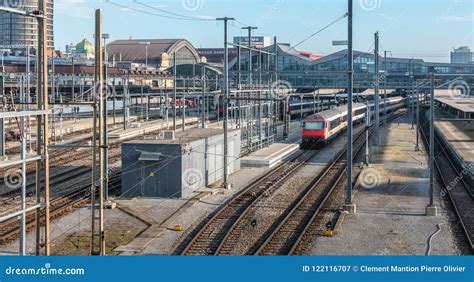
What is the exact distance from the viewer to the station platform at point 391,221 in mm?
14008

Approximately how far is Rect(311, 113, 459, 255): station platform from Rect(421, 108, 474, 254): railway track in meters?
0.31

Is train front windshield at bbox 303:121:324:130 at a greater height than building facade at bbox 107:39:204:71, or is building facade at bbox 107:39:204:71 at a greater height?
building facade at bbox 107:39:204:71

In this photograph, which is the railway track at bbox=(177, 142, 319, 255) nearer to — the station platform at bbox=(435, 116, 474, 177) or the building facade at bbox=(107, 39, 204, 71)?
the station platform at bbox=(435, 116, 474, 177)

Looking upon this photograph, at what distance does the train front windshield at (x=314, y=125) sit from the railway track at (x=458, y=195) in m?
6.38

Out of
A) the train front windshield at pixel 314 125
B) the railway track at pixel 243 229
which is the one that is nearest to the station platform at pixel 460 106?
the train front windshield at pixel 314 125

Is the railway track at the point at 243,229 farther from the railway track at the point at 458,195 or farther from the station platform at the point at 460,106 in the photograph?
the station platform at the point at 460,106

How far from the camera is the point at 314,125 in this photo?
117ft

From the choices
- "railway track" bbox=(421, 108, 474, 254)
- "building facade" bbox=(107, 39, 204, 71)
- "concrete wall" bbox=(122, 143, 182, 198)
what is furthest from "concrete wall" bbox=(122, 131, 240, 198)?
"building facade" bbox=(107, 39, 204, 71)

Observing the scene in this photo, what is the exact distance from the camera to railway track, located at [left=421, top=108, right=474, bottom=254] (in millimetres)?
15290

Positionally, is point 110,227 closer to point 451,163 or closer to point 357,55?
point 451,163

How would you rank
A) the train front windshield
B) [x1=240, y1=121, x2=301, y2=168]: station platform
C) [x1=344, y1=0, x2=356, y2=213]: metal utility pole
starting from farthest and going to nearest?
1. the train front windshield
2. [x1=240, y1=121, x2=301, y2=168]: station platform
3. [x1=344, y1=0, x2=356, y2=213]: metal utility pole

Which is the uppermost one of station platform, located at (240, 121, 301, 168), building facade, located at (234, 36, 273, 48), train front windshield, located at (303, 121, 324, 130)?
building facade, located at (234, 36, 273, 48)

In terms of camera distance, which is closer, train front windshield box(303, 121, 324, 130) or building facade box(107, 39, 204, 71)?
train front windshield box(303, 121, 324, 130)

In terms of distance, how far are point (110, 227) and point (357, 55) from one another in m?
58.8
